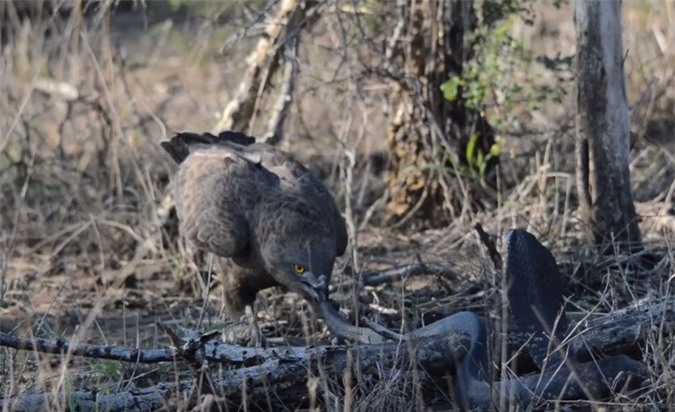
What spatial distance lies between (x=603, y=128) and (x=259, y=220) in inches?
72.7

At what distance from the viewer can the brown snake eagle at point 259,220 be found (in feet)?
21.7

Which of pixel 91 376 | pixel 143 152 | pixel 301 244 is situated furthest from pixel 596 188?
pixel 143 152

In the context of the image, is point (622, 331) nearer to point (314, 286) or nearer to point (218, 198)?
point (314, 286)

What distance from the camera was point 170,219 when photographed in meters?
8.32

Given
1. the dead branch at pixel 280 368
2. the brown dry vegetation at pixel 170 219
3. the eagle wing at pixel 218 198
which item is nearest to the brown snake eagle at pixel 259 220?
the eagle wing at pixel 218 198

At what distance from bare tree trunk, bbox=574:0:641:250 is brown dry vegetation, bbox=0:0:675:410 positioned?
18cm

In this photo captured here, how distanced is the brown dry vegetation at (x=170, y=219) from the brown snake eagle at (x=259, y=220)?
0.23m

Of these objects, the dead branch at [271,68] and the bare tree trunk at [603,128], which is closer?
the bare tree trunk at [603,128]

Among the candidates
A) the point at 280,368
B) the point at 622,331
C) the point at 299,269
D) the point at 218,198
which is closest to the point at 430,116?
the point at 218,198

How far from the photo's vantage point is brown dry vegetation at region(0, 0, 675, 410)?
264 inches

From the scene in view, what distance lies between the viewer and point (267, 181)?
22.8 ft

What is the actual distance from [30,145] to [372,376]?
458cm

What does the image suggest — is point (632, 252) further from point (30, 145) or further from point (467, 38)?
point (30, 145)

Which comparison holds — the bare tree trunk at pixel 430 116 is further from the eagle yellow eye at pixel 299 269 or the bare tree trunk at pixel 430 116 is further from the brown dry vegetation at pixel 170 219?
the eagle yellow eye at pixel 299 269
